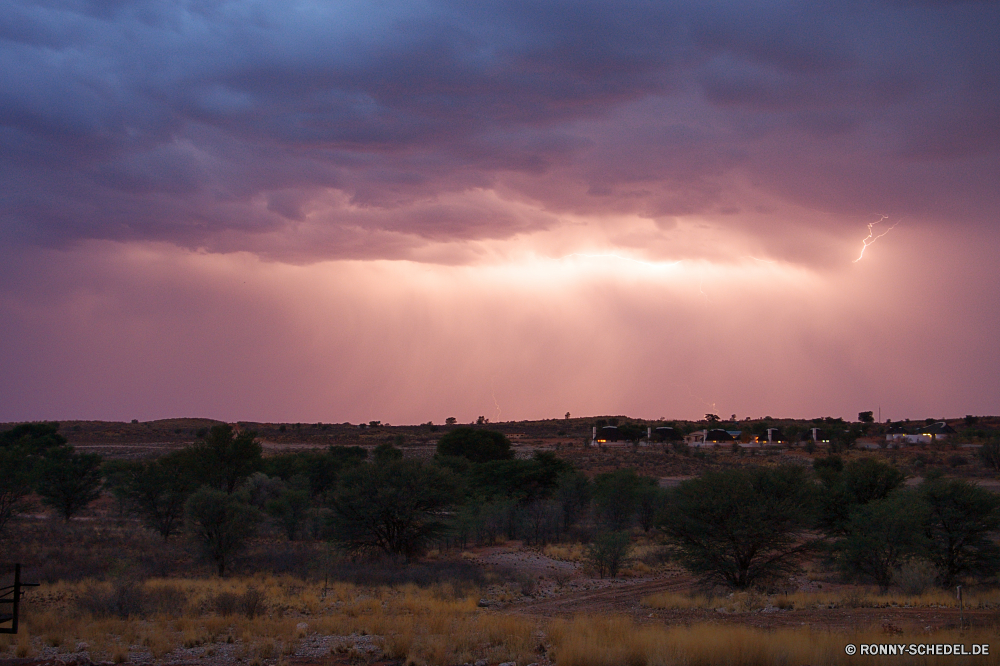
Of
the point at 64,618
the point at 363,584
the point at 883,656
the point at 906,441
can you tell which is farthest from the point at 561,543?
the point at 906,441

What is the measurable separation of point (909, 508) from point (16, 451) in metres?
54.5

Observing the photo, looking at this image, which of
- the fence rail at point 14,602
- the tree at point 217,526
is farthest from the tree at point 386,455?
the fence rail at point 14,602

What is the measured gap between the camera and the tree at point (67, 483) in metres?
54.8

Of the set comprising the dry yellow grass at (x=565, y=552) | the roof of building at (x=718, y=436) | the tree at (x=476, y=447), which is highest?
the tree at (x=476, y=447)

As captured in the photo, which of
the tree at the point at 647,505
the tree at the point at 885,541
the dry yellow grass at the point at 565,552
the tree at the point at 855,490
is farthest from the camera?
the tree at the point at 647,505

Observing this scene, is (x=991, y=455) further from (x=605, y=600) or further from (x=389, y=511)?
(x=389, y=511)

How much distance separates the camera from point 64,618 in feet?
68.0

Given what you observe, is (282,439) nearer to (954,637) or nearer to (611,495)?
(611,495)

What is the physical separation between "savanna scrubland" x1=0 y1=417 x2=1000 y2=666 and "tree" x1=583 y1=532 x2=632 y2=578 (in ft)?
0.41

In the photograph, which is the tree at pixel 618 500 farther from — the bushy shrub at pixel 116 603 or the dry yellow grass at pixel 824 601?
the bushy shrub at pixel 116 603

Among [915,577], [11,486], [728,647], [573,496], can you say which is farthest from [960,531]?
[11,486]

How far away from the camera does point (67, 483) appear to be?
55.6m

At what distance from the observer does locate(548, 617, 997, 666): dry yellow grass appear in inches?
497

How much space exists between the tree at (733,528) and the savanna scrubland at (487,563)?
0.09 metres
